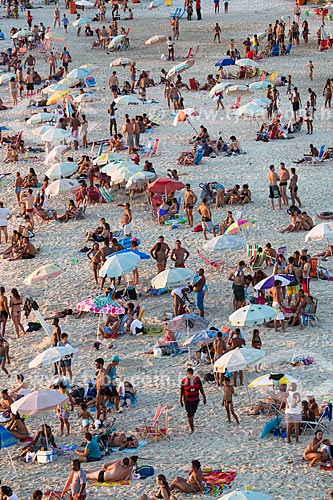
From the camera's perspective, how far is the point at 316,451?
16.4 m

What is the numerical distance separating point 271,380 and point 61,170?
1144 cm

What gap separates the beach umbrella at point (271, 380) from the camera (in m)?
17.8

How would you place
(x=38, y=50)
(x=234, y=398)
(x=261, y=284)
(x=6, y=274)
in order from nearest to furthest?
(x=234, y=398), (x=261, y=284), (x=6, y=274), (x=38, y=50)

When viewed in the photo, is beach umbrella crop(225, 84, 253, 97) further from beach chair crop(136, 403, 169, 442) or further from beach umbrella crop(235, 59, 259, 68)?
beach chair crop(136, 403, 169, 442)

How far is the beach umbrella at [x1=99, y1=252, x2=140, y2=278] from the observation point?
2208 cm

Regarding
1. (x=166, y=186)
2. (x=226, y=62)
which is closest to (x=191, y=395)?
(x=166, y=186)

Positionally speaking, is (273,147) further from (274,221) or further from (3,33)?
(3,33)

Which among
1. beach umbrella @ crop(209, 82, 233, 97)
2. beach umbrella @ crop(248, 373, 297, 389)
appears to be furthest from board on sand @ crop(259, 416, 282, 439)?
beach umbrella @ crop(209, 82, 233, 97)

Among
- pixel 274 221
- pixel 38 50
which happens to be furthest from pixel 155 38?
pixel 274 221

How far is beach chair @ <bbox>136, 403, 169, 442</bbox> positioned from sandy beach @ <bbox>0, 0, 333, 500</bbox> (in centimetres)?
11

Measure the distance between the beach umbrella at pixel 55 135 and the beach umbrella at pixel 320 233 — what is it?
9.67m

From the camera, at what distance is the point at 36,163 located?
32.3 m

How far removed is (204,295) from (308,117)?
471 inches

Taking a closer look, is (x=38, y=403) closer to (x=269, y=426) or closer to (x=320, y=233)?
(x=269, y=426)
